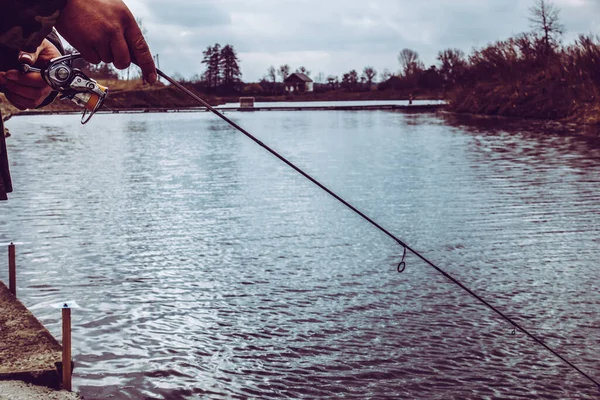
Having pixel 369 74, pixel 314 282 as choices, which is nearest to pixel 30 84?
pixel 314 282

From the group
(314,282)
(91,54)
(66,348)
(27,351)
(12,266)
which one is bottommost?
(314,282)

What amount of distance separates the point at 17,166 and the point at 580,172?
17307 mm

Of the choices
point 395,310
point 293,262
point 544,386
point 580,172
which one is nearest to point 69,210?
point 293,262

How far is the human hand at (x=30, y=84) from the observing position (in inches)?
120

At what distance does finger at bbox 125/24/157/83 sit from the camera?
246 centimetres

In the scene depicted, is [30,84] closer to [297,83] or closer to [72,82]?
[72,82]

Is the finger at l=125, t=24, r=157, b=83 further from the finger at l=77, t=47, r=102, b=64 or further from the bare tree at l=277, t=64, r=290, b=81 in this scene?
the bare tree at l=277, t=64, r=290, b=81

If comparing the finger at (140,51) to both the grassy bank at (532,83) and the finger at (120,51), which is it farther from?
the grassy bank at (532,83)

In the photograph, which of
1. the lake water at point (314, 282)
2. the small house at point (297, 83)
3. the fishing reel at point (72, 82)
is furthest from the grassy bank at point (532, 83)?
the small house at point (297, 83)

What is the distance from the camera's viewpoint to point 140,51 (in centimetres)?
253

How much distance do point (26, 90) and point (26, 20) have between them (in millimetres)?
948

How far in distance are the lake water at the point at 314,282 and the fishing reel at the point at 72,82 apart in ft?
11.7

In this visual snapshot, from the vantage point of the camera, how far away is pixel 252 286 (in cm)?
943

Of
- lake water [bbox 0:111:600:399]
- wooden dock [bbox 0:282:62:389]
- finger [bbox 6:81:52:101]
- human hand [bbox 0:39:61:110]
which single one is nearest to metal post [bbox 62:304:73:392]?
wooden dock [bbox 0:282:62:389]
